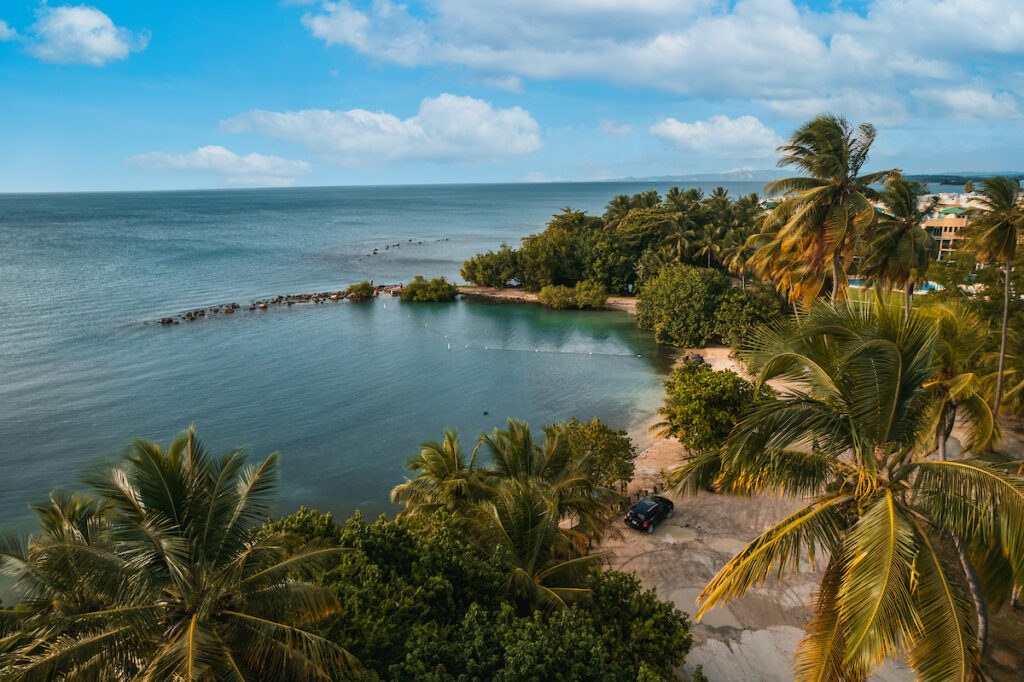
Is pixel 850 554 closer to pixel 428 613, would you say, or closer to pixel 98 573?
pixel 428 613

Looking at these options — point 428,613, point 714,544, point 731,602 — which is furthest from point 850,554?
point 714,544

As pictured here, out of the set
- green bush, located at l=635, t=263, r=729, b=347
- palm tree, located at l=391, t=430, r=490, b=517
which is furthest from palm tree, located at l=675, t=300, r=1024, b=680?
green bush, located at l=635, t=263, r=729, b=347

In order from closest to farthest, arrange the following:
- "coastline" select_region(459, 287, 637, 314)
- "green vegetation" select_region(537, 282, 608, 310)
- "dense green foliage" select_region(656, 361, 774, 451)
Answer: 1. "dense green foliage" select_region(656, 361, 774, 451)
2. "green vegetation" select_region(537, 282, 608, 310)
3. "coastline" select_region(459, 287, 637, 314)

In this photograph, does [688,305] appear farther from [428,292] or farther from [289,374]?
[428,292]

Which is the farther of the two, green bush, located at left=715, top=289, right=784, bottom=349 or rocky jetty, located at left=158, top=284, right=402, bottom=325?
rocky jetty, located at left=158, top=284, right=402, bottom=325

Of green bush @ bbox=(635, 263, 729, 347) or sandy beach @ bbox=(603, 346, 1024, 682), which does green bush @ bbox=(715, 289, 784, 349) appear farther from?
sandy beach @ bbox=(603, 346, 1024, 682)

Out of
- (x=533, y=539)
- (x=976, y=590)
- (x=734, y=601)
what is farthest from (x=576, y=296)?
(x=976, y=590)

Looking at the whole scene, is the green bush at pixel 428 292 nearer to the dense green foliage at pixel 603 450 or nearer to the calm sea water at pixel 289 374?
the calm sea water at pixel 289 374
